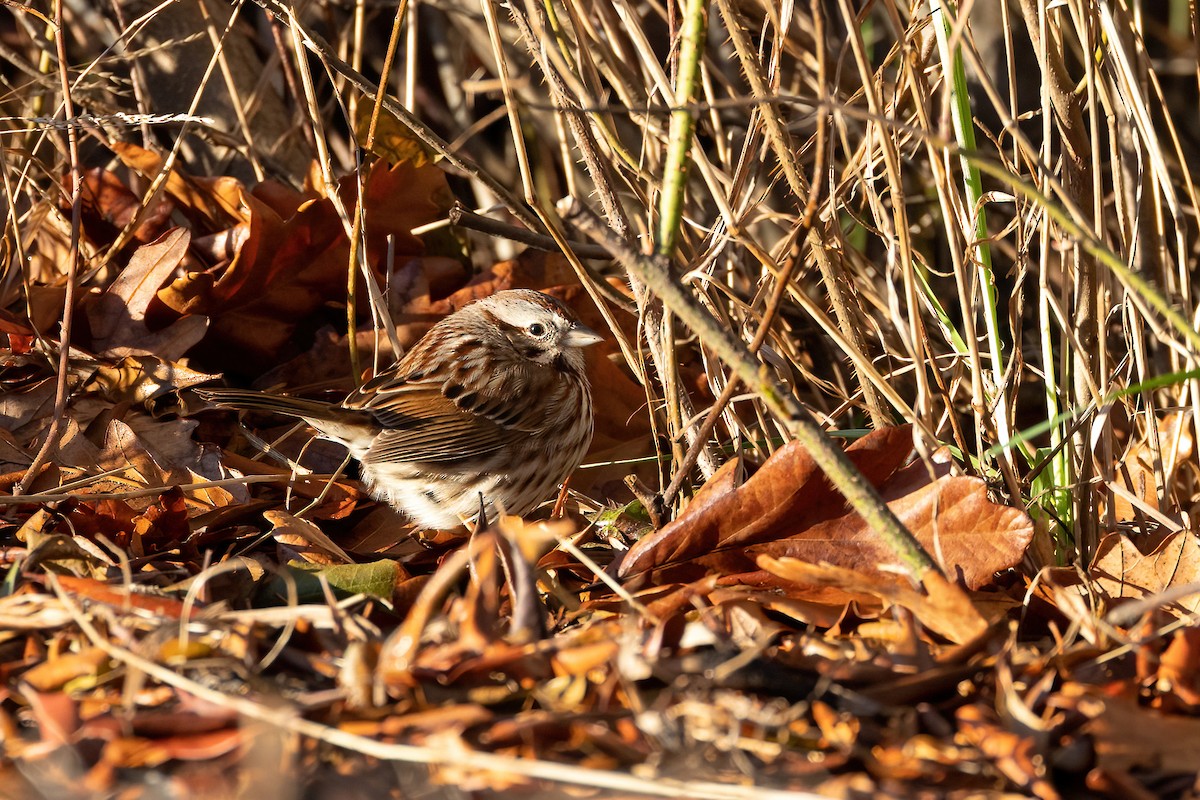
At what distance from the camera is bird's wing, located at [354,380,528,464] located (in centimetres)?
319

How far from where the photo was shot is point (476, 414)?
343 centimetres

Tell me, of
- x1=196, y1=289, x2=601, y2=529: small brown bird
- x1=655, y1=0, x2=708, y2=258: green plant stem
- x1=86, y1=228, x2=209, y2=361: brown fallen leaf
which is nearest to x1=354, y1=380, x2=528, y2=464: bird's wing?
x1=196, y1=289, x2=601, y2=529: small brown bird

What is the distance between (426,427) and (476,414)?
16 cm

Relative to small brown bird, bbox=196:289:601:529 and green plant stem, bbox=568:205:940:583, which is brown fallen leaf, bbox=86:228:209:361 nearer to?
small brown bird, bbox=196:289:601:529

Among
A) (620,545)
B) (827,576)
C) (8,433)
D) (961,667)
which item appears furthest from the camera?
(8,433)

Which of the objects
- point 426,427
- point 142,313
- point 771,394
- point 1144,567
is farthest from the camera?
point 426,427

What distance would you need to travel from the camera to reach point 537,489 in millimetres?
3359

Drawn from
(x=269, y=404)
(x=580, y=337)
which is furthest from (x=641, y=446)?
(x=269, y=404)

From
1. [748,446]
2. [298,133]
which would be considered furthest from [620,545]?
[298,133]

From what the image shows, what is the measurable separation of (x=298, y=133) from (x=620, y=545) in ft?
6.75

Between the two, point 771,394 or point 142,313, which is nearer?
point 771,394

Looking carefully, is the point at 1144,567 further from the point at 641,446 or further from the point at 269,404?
the point at 269,404

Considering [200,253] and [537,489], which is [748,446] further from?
[200,253]

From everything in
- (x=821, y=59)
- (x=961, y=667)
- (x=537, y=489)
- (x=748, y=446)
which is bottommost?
(x=537, y=489)
